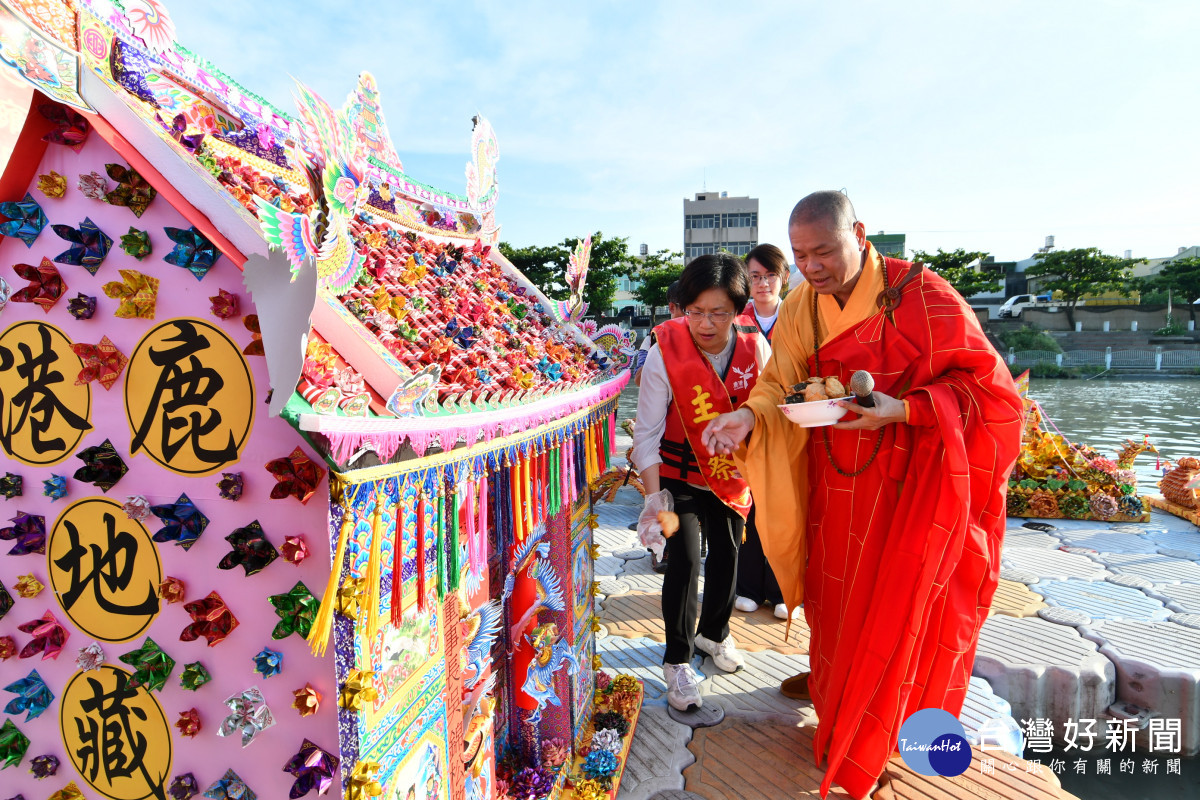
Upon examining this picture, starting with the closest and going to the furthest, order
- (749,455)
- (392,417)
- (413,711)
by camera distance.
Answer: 1. (392,417)
2. (413,711)
3. (749,455)

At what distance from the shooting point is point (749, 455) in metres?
2.78

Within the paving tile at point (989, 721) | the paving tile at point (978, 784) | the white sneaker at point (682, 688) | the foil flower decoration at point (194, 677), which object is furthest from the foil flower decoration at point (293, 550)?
the paving tile at point (989, 721)

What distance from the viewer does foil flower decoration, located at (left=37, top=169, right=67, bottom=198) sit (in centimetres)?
164

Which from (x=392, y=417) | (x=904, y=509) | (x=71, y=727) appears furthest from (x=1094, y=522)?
(x=71, y=727)

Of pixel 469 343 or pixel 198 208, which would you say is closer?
pixel 198 208

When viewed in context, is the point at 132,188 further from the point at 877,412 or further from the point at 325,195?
the point at 877,412

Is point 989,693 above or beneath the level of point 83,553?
beneath

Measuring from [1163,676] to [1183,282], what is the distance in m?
36.8

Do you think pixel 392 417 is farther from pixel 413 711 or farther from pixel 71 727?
pixel 71 727

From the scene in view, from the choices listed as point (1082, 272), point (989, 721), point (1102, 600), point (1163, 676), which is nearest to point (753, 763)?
point (989, 721)

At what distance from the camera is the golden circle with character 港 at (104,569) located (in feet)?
5.33

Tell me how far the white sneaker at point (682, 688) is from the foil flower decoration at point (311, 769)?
2074 mm

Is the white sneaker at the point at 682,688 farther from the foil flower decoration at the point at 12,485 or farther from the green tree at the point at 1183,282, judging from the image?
the green tree at the point at 1183,282

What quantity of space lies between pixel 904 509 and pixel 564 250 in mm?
28518
